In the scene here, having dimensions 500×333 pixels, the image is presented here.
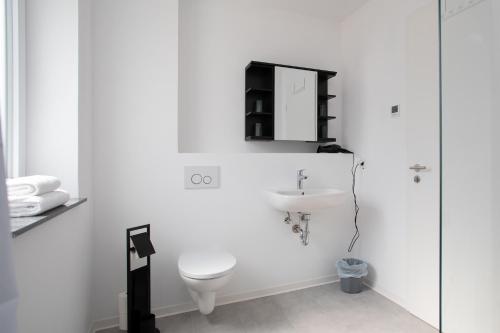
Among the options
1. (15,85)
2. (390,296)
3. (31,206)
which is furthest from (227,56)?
(390,296)

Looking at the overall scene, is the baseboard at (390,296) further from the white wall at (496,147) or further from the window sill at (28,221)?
the window sill at (28,221)

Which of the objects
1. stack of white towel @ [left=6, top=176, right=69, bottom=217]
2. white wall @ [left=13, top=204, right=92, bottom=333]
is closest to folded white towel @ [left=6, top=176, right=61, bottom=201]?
stack of white towel @ [left=6, top=176, right=69, bottom=217]

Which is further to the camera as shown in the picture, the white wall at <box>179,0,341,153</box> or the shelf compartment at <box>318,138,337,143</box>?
the shelf compartment at <box>318,138,337,143</box>

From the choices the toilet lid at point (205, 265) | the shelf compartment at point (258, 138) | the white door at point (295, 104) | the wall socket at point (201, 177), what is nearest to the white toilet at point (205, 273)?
the toilet lid at point (205, 265)

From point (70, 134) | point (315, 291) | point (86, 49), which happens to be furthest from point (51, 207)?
point (315, 291)

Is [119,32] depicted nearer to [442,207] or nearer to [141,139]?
[141,139]

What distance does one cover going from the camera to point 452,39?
94 centimetres

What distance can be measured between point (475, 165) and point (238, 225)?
1.53 metres

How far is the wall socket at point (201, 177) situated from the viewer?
1915 millimetres

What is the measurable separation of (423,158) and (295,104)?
1102 millimetres

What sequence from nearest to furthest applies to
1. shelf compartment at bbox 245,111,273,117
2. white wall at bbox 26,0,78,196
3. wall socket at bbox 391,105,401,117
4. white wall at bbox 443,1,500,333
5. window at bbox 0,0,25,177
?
white wall at bbox 443,1,500,333 < window at bbox 0,0,25,177 < white wall at bbox 26,0,78,196 < wall socket at bbox 391,105,401,117 < shelf compartment at bbox 245,111,273,117

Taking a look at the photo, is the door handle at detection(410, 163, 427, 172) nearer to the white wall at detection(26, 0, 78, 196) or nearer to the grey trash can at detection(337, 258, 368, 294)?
the grey trash can at detection(337, 258, 368, 294)

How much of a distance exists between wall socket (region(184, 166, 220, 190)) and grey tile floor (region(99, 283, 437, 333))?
3.05 feet

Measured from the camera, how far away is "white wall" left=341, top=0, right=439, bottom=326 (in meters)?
1.78
